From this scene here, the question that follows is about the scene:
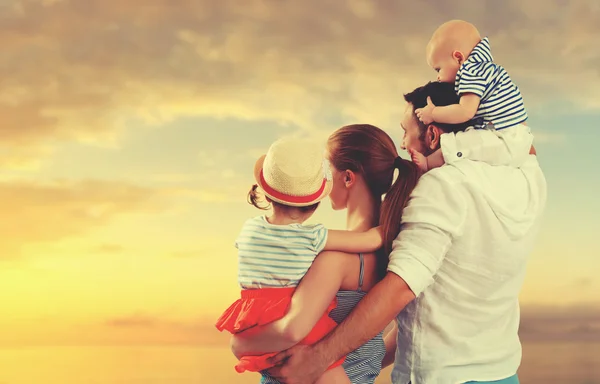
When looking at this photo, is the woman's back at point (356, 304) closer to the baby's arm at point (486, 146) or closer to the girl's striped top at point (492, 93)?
the baby's arm at point (486, 146)

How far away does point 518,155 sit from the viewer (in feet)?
7.95

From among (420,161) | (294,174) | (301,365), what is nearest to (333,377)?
(301,365)

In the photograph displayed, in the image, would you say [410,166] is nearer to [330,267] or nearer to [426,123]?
[426,123]

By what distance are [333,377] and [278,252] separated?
42 cm

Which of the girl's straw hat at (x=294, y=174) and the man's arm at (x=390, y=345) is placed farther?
the man's arm at (x=390, y=345)

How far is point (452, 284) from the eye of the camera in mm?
2328

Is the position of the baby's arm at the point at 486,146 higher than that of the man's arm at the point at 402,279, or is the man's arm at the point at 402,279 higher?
the baby's arm at the point at 486,146

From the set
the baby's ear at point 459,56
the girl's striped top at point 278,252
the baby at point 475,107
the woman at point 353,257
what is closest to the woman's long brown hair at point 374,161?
the woman at point 353,257

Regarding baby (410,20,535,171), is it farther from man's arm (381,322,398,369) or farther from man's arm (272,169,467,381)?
man's arm (381,322,398,369)

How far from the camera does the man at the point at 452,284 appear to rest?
2.24m

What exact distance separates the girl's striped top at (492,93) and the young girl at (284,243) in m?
0.56

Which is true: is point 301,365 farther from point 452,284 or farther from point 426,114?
point 426,114

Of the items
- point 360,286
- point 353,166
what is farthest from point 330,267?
point 353,166

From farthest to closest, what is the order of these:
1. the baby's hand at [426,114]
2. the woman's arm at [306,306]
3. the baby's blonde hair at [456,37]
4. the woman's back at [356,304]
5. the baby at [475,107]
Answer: the baby's blonde hair at [456,37] < the baby's hand at [426,114] < the baby at [475,107] < the woman's back at [356,304] < the woman's arm at [306,306]
